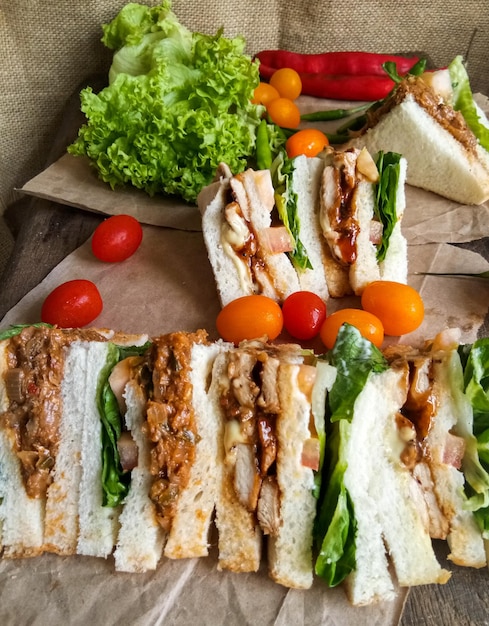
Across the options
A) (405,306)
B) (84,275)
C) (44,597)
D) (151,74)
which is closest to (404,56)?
(151,74)

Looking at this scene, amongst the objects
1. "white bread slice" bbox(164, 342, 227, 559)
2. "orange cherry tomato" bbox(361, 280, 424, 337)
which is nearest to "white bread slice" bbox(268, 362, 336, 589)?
"white bread slice" bbox(164, 342, 227, 559)

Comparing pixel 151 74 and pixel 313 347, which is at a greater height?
pixel 151 74

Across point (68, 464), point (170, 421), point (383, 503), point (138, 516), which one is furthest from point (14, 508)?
point (383, 503)

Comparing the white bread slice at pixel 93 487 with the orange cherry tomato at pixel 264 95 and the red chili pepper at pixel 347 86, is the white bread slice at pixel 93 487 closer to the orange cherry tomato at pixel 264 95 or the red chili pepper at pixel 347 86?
the orange cherry tomato at pixel 264 95

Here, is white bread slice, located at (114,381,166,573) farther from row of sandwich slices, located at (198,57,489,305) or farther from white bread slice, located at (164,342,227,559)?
row of sandwich slices, located at (198,57,489,305)

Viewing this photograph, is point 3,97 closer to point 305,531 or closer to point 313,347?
point 313,347

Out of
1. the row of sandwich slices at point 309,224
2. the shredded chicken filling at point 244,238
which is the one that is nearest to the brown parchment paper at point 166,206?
→ the row of sandwich slices at point 309,224
